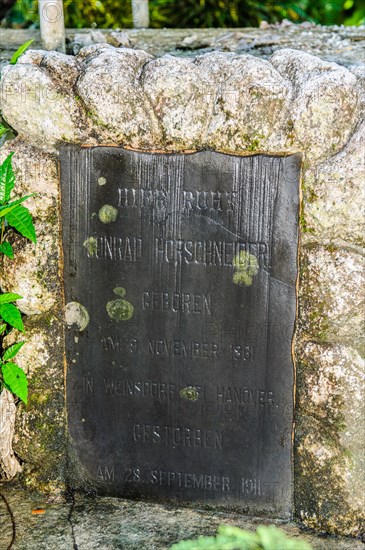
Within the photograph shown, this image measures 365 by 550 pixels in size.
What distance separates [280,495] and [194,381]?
0.57 meters

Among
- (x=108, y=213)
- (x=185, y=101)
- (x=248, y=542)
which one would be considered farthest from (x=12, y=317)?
(x=248, y=542)

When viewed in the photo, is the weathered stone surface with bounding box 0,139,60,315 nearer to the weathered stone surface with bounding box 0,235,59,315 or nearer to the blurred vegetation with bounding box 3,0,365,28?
the weathered stone surface with bounding box 0,235,59,315

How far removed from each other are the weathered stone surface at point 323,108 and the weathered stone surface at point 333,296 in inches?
14.7

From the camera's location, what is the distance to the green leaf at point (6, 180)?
8.96ft

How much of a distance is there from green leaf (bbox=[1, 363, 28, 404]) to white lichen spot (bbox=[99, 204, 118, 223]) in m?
0.68

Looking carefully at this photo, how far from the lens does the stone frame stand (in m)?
2.57

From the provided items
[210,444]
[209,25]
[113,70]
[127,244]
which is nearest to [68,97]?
[113,70]

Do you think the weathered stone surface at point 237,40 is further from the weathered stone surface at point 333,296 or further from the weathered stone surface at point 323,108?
the weathered stone surface at point 333,296

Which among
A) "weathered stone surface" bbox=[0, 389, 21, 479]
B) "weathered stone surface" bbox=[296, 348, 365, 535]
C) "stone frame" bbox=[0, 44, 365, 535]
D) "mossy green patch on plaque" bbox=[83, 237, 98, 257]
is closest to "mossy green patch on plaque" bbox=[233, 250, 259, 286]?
"stone frame" bbox=[0, 44, 365, 535]

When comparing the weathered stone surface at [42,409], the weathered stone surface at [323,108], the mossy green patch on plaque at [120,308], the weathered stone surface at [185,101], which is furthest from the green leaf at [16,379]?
the weathered stone surface at [323,108]

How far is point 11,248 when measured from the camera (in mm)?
2844

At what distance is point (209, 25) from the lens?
17.9 ft

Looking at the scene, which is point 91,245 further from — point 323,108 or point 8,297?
point 323,108

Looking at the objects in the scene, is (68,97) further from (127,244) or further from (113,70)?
(127,244)
